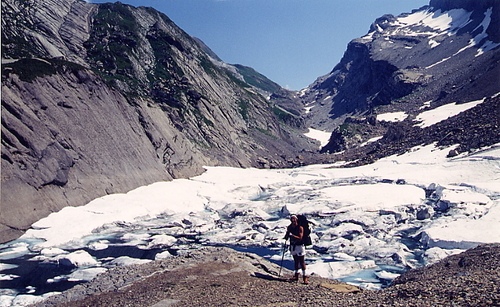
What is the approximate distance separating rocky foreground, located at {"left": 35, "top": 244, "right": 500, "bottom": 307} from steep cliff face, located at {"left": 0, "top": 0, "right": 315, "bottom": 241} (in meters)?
16.5

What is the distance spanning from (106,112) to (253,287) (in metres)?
Answer: 39.7

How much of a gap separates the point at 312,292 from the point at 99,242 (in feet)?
69.4

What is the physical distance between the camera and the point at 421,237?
92.0 ft

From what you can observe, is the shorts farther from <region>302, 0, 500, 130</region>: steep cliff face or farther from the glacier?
<region>302, 0, 500, 130</region>: steep cliff face

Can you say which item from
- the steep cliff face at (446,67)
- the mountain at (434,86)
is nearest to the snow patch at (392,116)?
the mountain at (434,86)

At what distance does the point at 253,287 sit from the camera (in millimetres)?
14578

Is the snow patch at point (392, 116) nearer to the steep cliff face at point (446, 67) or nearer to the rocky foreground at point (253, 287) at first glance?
the steep cliff face at point (446, 67)

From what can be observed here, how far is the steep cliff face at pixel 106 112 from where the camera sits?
34000 mm

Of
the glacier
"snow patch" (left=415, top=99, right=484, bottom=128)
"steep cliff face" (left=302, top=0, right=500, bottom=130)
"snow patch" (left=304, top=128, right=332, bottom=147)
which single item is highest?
"steep cliff face" (left=302, top=0, right=500, bottom=130)

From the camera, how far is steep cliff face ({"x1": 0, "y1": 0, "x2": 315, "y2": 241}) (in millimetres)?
34000

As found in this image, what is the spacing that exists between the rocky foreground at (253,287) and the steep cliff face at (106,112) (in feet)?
54.0

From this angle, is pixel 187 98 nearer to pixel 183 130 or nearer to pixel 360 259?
pixel 183 130

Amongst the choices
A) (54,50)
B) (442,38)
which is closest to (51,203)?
(54,50)

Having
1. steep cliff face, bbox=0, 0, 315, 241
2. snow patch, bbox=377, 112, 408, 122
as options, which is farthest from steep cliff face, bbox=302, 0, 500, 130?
steep cliff face, bbox=0, 0, 315, 241
